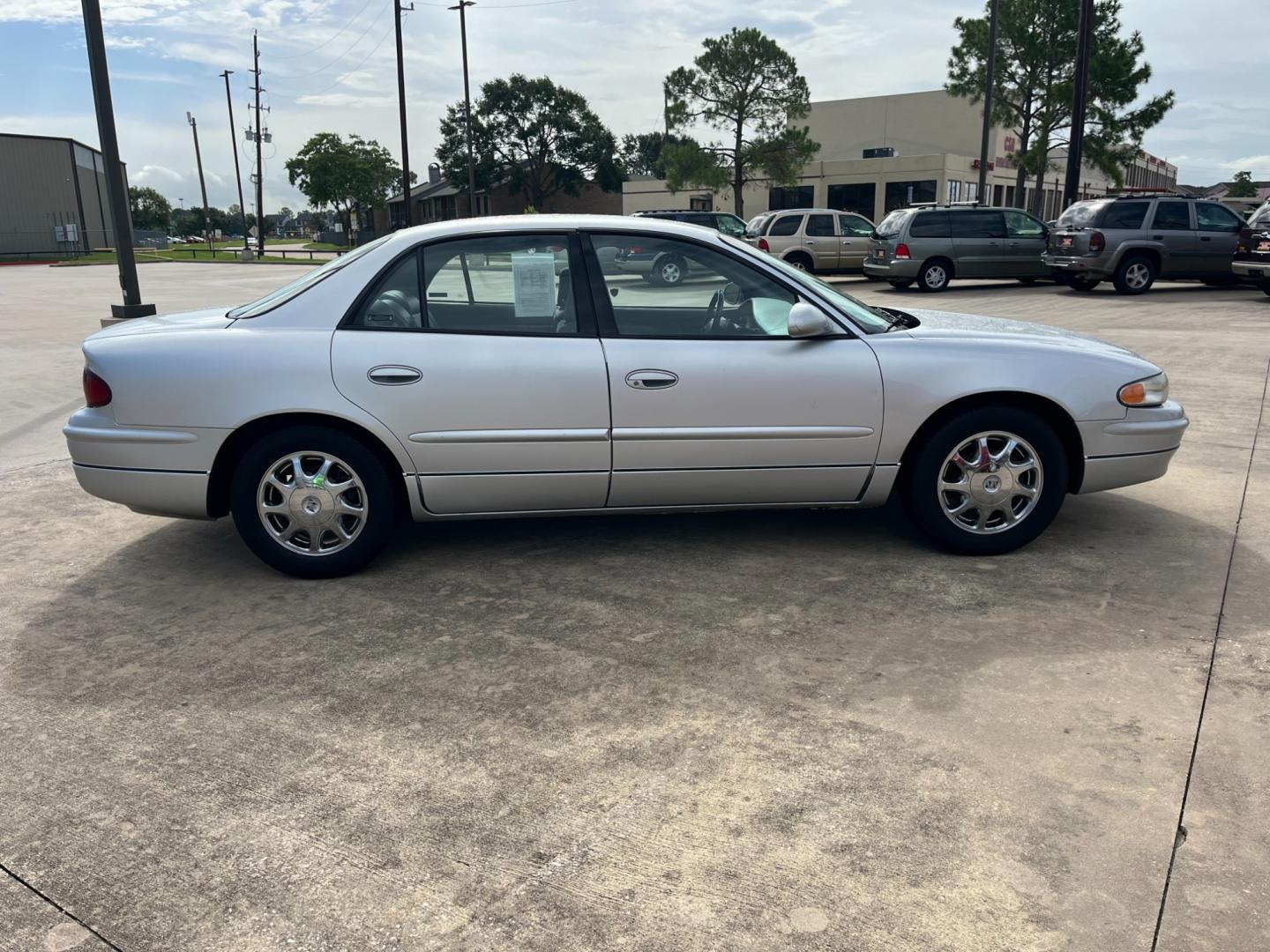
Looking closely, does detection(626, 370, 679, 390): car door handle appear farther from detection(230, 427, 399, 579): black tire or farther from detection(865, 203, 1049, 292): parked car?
detection(865, 203, 1049, 292): parked car

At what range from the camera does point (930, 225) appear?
1967 cm

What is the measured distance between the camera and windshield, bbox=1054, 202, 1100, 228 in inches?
719

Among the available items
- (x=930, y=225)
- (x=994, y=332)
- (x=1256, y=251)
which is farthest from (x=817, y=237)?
(x=994, y=332)

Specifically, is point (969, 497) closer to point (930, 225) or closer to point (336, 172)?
point (930, 225)

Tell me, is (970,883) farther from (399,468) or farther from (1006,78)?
(1006,78)

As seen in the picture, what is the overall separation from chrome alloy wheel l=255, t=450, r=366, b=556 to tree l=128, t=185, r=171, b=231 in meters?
120

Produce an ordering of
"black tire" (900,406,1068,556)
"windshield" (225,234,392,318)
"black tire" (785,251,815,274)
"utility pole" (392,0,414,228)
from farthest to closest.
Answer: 1. "utility pole" (392,0,414,228)
2. "black tire" (785,251,815,274)
3. "black tire" (900,406,1068,556)
4. "windshield" (225,234,392,318)

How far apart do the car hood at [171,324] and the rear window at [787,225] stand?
18655mm

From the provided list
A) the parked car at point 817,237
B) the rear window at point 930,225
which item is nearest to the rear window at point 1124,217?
the rear window at point 930,225

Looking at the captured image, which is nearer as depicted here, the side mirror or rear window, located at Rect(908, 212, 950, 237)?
the side mirror

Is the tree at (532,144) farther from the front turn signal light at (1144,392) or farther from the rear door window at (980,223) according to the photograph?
the front turn signal light at (1144,392)

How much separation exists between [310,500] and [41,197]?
242 feet

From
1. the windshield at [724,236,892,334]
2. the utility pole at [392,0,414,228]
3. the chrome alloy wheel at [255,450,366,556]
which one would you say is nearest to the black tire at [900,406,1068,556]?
the windshield at [724,236,892,334]

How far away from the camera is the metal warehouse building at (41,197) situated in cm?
5925
